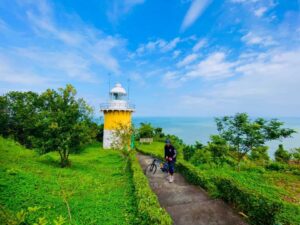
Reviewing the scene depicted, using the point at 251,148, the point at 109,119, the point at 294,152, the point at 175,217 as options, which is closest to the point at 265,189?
the point at 251,148

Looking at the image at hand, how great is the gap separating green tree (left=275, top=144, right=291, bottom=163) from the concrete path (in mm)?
17382

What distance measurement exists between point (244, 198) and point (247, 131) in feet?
26.1

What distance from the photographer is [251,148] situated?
15172 mm

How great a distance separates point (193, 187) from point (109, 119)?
20.9 meters

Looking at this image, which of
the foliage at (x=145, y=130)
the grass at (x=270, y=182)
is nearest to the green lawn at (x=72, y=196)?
the grass at (x=270, y=182)

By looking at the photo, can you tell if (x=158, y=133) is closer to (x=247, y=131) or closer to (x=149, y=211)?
(x=247, y=131)

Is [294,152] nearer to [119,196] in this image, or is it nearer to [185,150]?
[185,150]

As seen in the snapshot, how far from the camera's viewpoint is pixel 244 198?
7750 mm

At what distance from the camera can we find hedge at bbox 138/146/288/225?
656cm

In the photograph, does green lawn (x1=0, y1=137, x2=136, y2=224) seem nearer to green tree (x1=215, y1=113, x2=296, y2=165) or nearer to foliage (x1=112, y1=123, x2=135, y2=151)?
foliage (x1=112, y1=123, x2=135, y2=151)

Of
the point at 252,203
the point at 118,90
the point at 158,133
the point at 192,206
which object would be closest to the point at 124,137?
the point at 192,206

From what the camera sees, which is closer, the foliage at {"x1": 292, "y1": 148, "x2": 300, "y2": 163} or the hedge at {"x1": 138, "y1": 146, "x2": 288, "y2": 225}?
the hedge at {"x1": 138, "y1": 146, "x2": 288, "y2": 225}

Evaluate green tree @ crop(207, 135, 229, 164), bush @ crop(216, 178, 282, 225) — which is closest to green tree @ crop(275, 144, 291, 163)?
green tree @ crop(207, 135, 229, 164)

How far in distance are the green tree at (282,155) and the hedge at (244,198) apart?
56.4 ft
